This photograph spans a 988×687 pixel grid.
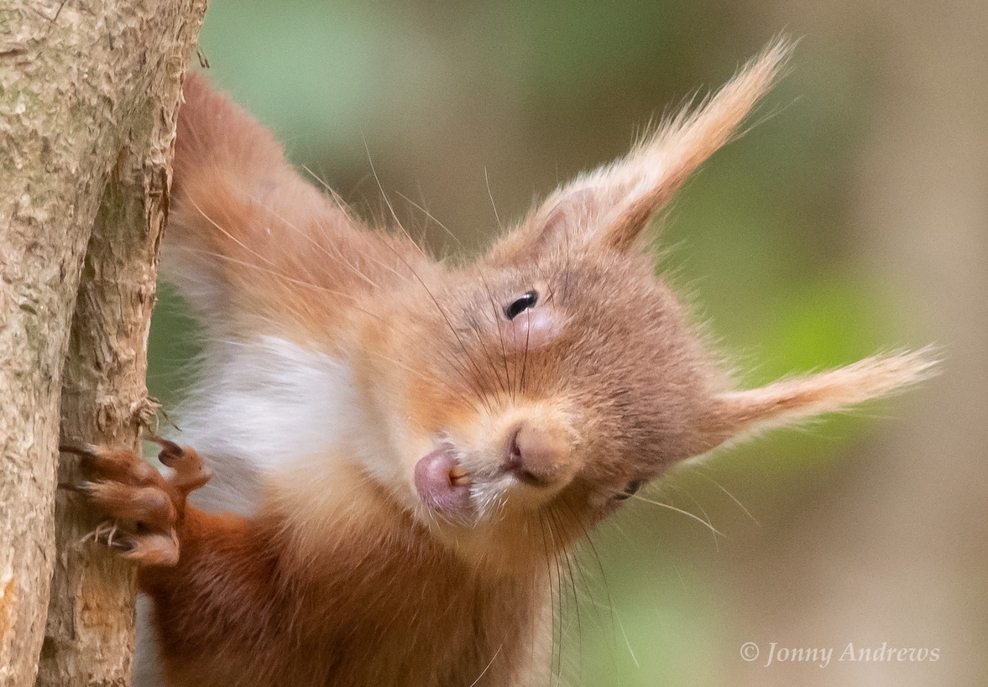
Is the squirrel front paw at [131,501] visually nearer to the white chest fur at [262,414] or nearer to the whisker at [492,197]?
the white chest fur at [262,414]

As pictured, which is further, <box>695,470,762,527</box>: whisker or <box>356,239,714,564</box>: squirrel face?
<box>695,470,762,527</box>: whisker

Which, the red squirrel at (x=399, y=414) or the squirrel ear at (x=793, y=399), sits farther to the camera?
the squirrel ear at (x=793, y=399)

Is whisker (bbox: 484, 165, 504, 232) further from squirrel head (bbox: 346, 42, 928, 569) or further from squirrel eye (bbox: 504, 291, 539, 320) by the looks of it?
squirrel eye (bbox: 504, 291, 539, 320)

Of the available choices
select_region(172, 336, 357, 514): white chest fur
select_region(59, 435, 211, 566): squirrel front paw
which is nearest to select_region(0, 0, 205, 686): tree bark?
select_region(59, 435, 211, 566): squirrel front paw

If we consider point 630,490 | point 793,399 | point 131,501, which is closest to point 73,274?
point 131,501

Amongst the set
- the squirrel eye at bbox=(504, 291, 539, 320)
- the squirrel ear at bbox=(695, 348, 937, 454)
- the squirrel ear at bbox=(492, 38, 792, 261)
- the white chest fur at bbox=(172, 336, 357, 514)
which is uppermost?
the squirrel ear at bbox=(492, 38, 792, 261)

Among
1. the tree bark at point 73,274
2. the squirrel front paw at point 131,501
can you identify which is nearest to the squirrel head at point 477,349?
the squirrel front paw at point 131,501

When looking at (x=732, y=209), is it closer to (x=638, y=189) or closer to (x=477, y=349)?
(x=638, y=189)
